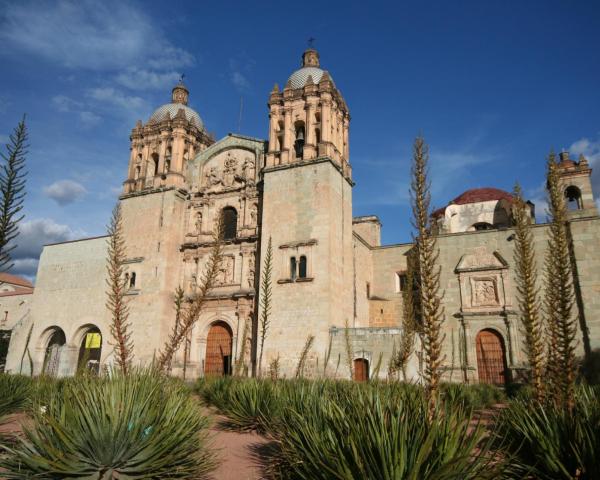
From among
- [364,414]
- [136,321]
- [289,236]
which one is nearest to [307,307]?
[289,236]

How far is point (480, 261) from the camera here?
19922 millimetres

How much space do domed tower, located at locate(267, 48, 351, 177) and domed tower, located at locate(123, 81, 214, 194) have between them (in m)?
5.24

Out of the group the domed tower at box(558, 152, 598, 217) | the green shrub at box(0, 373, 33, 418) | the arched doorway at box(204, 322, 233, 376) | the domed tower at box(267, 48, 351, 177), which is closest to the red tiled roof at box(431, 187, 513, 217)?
the domed tower at box(558, 152, 598, 217)

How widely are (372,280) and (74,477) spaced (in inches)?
764

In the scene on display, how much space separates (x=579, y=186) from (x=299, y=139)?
42.6ft

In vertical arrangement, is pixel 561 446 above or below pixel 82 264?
below

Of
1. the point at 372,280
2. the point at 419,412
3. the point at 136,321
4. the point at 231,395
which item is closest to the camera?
the point at 419,412

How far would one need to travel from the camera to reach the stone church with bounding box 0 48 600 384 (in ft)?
58.2

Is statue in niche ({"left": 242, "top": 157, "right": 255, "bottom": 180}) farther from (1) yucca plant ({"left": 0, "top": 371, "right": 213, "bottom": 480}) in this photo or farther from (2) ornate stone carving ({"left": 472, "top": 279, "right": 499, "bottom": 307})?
(1) yucca plant ({"left": 0, "top": 371, "right": 213, "bottom": 480})

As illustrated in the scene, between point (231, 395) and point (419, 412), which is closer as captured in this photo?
point (419, 412)

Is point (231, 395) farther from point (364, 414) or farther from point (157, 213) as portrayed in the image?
point (157, 213)

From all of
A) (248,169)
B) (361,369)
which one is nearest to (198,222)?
(248,169)

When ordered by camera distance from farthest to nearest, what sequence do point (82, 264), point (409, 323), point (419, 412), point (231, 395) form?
point (82, 264), point (231, 395), point (409, 323), point (419, 412)

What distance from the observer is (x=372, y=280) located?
22.9 m
